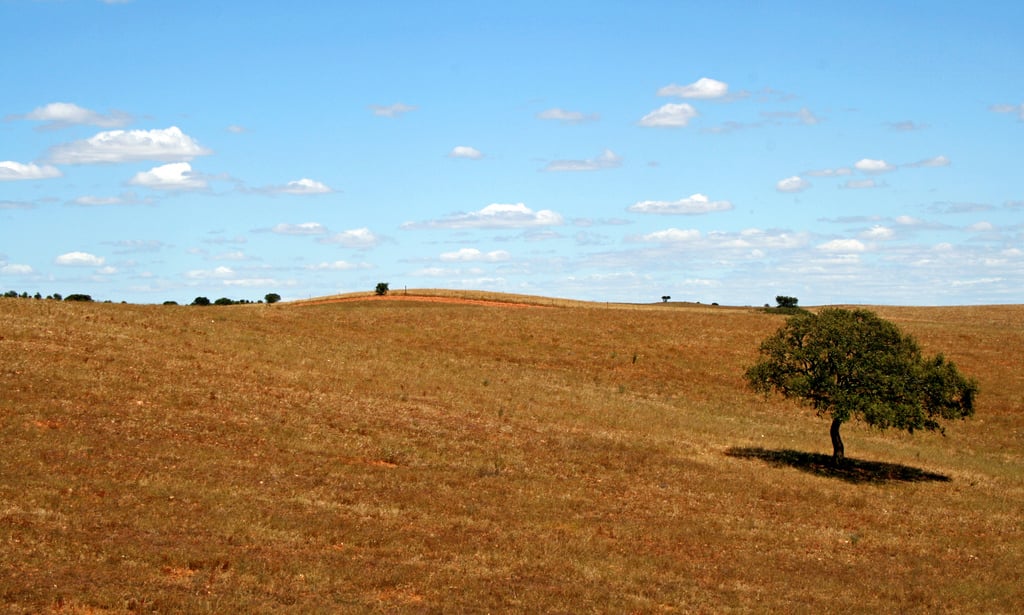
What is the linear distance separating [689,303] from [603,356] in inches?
2415

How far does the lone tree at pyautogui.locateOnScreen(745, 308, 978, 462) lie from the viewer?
43.8 metres

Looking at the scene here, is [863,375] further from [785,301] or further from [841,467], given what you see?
[785,301]

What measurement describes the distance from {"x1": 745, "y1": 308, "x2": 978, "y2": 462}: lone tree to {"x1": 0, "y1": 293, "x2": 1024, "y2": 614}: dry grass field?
3.36 m

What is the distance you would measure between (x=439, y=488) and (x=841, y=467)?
23646 mm

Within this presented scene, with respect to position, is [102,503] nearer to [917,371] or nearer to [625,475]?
[625,475]

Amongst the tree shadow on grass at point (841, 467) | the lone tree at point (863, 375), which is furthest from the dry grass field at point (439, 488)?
the lone tree at point (863, 375)

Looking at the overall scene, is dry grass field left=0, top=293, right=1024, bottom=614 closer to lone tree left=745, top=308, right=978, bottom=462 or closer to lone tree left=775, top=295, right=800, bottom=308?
lone tree left=745, top=308, right=978, bottom=462

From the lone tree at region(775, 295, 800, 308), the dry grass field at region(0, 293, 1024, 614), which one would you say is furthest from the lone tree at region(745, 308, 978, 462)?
the lone tree at region(775, 295, 800, 308)

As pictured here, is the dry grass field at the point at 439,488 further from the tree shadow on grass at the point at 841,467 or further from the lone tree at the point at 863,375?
the lone tree at the point at 863,375

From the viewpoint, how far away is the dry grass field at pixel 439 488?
22.1 meters

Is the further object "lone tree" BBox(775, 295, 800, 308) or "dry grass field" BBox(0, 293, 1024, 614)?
"lone tree" BBox(775, 295, 800, 308)

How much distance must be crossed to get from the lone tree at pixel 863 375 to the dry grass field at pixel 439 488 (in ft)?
11.0

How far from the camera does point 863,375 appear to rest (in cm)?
4441

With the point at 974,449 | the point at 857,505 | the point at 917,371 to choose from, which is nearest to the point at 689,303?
the point at 974,449
